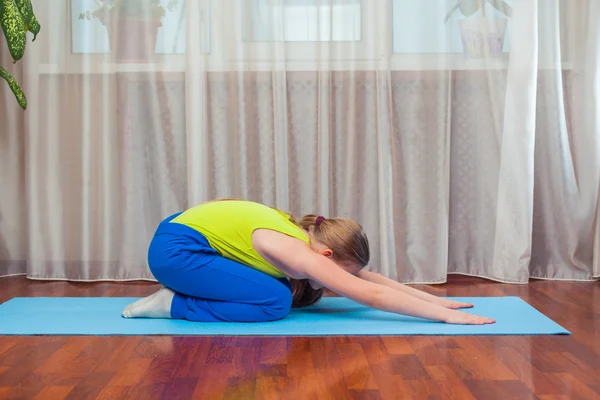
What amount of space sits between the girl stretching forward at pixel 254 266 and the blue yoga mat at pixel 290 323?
0.05 m

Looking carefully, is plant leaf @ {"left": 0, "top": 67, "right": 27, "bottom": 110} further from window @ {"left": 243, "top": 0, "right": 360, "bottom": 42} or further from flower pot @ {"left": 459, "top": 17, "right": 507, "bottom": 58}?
flower pot @ {"left": 459, "top": 17, "right": 507, "bottom": 58}

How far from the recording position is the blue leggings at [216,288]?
2.58m

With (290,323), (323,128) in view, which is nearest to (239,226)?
(290,323)

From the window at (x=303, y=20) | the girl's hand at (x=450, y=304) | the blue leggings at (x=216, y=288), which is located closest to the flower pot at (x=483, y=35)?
the window at (x=303, y=20)

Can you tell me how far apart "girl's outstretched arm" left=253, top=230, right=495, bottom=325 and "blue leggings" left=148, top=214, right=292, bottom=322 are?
101 millimetres

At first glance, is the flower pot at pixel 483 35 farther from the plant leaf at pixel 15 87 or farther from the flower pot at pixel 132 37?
the plant leaf at pixel 15 87

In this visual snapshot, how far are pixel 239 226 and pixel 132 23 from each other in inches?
54.8

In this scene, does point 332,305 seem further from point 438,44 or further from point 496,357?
point 438,44

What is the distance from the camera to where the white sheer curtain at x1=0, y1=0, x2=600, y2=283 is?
354 cm

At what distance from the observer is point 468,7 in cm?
355

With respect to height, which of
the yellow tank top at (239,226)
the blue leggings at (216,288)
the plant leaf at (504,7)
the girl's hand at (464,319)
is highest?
the plant leaf at (504,7)

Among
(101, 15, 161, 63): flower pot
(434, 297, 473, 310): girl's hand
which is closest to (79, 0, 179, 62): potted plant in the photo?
(101, 15, 161, 63): flower pot

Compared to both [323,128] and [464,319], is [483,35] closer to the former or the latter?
[323,128]

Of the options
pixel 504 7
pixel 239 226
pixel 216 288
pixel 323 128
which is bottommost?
pixel 216 288
